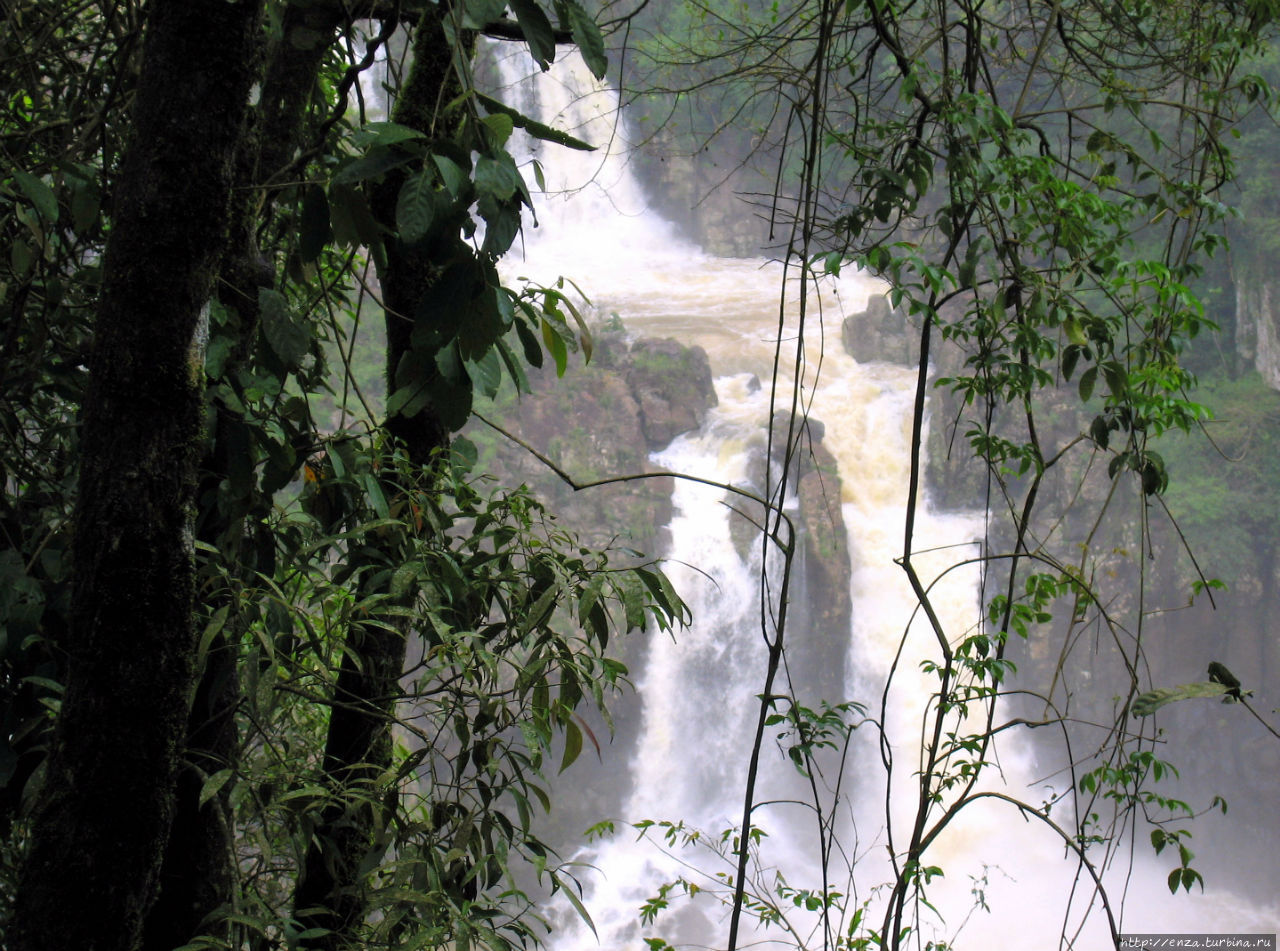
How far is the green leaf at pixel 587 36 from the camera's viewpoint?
0.76 meters

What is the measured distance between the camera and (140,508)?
24.0 inches

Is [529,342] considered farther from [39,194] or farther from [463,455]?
[39,194]

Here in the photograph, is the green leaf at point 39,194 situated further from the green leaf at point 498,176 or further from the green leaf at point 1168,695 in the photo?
the green leaf at point 1168,695

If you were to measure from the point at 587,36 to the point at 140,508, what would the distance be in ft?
1.60

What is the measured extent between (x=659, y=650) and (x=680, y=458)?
1.46 m

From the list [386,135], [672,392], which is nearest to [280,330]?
[386,135]

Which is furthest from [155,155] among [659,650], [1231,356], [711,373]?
[1231,356]

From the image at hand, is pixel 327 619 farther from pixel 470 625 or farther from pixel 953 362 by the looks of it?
pixel 953 362

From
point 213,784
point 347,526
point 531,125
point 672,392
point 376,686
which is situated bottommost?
point 213,784

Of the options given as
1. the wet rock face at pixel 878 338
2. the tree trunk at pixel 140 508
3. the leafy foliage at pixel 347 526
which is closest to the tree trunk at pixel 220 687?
the leafy foliage at pixel 347 526

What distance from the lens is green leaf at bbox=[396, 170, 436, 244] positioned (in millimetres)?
630

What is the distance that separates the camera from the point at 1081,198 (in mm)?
1098

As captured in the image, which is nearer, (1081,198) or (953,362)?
(1081,198)

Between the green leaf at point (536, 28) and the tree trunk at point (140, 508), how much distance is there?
0.19 meters
